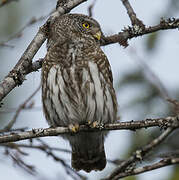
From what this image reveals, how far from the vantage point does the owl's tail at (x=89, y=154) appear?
5.13m

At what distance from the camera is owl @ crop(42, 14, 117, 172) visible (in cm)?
454

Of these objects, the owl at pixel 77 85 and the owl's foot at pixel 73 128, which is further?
the owl at pixel 77 85

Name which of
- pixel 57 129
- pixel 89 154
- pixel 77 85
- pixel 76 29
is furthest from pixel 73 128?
pixel 76 29

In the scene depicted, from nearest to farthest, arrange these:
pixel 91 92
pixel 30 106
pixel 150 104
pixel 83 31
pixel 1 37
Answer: pixel 91 92 < pixel 30 106 < pixel 83 31 < pixel 150 104 < pixel 1 37

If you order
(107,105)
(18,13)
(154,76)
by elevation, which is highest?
(18,13)

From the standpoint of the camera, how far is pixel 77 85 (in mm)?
4523

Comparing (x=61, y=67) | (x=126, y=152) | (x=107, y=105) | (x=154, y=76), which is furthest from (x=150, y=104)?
(x=154, y=76)

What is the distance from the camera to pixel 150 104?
5816 millimetres

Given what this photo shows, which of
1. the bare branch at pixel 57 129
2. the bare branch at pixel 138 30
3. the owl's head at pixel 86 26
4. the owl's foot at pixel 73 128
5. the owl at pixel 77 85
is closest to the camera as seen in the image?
the bare branch at pixel 57 129

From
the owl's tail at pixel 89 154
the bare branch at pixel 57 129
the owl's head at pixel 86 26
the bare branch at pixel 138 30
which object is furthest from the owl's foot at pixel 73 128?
the owl's head at pixel 86 26

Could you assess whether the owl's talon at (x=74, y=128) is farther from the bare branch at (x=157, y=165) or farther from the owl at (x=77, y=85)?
the bare branch at (x=157, y=165)

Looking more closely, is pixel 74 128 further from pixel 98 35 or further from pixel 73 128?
pixel 98 35

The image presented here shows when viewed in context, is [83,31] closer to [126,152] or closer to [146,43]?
[146,43]

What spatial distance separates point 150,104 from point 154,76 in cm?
214
